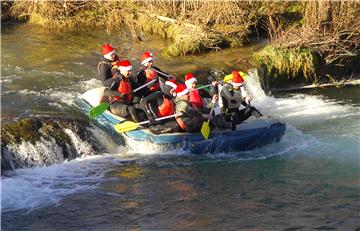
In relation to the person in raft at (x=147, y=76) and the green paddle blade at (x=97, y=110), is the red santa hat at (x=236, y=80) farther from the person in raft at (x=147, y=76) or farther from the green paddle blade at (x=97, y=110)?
the green paddle blade at (x=97, y=110)

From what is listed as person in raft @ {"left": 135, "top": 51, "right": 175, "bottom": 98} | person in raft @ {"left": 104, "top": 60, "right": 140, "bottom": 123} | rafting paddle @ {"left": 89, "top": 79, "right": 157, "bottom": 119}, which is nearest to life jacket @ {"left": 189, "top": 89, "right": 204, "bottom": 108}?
person in raft @ {"left": 135, "top": 51, "right": 175, "bottom": 98}

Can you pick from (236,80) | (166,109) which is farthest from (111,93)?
(236,80)

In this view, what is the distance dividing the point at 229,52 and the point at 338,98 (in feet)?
9.83

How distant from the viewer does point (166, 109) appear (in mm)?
9953

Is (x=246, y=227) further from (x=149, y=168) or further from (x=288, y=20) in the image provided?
(x=288, y=20)

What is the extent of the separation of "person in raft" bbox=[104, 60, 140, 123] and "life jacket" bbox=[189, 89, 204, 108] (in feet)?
3.09

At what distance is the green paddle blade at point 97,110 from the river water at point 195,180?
2.22 feet

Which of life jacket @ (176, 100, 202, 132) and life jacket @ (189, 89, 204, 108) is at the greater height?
life jacket @ (189, 89, 204, 108)

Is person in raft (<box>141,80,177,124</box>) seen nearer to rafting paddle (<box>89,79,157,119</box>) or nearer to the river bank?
rafting paddle (<box>89,79,157,119</box>)

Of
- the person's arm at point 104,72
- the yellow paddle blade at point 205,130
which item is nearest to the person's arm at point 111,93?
the person's arm at point 104,72

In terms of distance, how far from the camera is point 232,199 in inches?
319

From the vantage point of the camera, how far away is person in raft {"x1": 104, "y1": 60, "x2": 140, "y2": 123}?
10008 millimetres

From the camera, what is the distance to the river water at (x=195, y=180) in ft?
24.6

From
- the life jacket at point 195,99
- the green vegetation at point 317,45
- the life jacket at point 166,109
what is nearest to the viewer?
the life jacket at point 195,99
